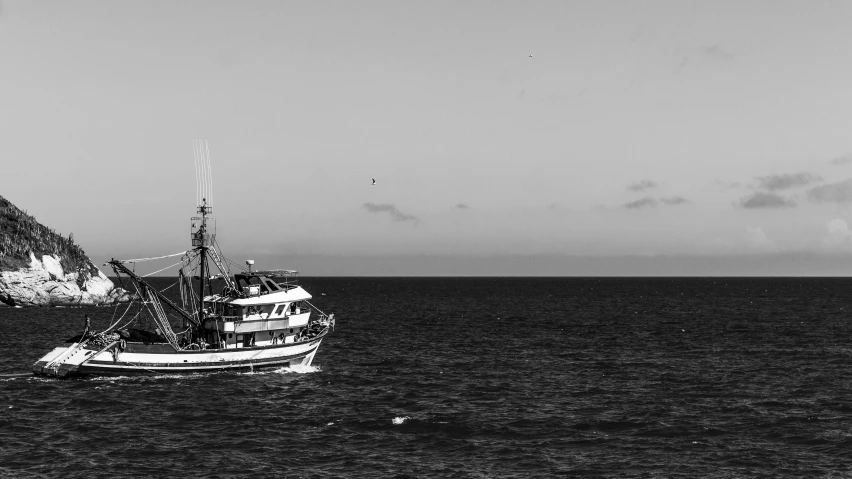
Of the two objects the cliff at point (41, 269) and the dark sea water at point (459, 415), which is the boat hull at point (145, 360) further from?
the cliff at point (41, 269)

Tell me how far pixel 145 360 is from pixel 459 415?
27.1 metres

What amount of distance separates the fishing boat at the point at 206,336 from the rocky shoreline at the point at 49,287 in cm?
8829

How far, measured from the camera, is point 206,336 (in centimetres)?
6656

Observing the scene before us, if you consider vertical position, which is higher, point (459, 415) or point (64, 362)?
point (64, 362)

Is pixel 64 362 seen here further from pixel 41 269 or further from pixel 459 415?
pixel 41 269

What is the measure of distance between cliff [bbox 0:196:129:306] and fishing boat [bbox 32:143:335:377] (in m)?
88.5

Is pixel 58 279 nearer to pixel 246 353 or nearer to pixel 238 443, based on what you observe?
pixel 246 353

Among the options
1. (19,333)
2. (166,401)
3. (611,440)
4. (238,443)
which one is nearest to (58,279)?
(19,333)

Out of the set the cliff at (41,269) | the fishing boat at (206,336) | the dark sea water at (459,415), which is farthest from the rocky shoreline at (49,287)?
the fishing boat at (206,336)

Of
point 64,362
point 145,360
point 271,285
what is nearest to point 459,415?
point 271,285

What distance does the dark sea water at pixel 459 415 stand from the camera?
3900 cm

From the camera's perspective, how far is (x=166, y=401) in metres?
54.4

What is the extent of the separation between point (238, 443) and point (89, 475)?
823cm

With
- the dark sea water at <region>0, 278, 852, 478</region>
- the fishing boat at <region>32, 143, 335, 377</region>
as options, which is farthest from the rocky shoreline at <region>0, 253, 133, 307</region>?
the fishing boat at <region>32, 143, 335, 377</region>
